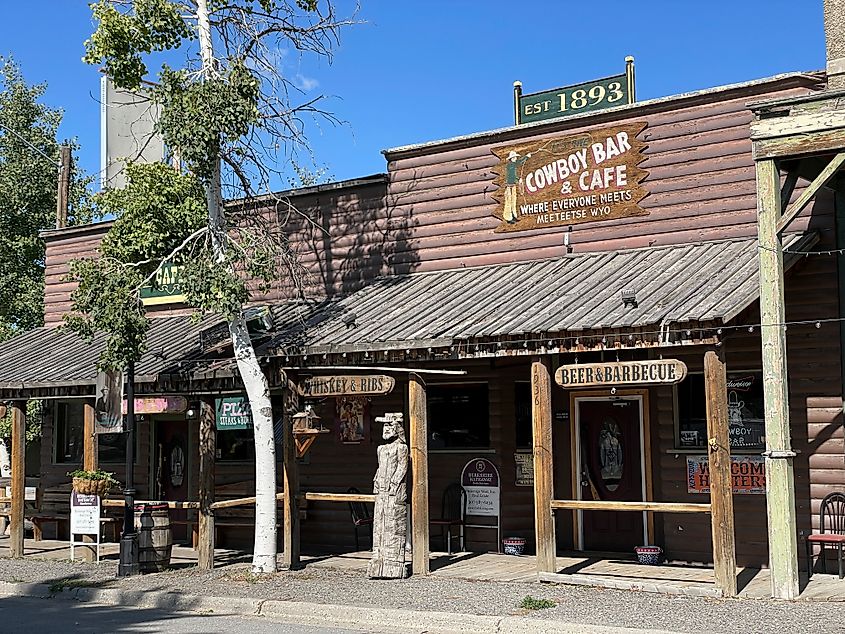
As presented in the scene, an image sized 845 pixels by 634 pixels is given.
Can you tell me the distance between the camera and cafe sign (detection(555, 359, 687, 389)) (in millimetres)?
11305

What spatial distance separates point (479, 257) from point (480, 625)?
703cm

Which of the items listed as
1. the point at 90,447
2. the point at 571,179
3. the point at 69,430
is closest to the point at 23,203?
the point at 69,430

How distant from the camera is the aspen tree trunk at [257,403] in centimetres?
1359

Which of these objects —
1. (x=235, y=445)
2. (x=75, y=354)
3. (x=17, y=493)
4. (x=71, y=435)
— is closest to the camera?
(x=17, y=493)

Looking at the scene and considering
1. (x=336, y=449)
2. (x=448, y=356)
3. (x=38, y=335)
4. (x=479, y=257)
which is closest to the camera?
(x=448, y=356)

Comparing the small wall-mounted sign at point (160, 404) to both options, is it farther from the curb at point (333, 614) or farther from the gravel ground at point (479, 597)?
the curb at point (333, 614)

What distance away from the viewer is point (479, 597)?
11.5 metres

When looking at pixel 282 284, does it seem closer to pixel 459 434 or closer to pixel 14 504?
pixel 459 434

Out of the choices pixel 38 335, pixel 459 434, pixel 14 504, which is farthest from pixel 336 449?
pixel 38 335

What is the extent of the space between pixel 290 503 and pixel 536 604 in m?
4.65

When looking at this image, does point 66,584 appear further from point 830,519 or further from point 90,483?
point 830,519

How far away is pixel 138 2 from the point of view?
44.1 feet

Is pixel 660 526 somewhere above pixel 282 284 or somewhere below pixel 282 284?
below

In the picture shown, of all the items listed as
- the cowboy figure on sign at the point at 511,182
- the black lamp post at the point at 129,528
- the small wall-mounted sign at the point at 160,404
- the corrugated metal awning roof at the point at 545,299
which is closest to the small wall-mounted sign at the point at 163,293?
the small wall-mounted sign at the point at 160,404
